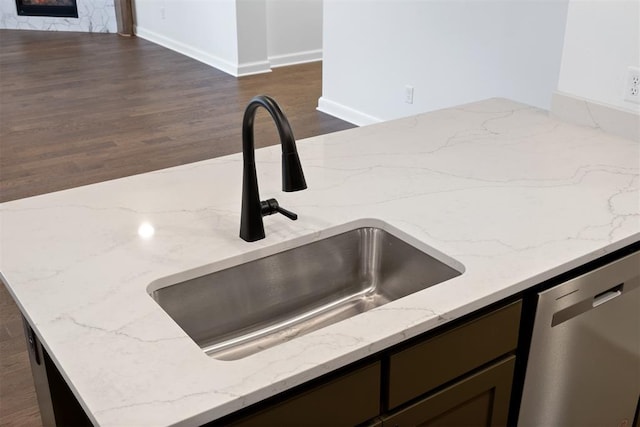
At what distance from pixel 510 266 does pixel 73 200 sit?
106 cm

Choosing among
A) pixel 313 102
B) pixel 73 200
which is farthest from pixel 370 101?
pixel 73 200

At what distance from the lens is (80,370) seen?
3.71 ft

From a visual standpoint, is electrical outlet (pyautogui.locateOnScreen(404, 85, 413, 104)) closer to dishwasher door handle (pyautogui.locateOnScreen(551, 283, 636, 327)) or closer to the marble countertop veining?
the marble countertop veining

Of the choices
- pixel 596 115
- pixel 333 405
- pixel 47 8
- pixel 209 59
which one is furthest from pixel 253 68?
pixel 333 405

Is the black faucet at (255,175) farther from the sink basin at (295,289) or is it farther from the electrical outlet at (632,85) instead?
the electrical outlet at (632,85)

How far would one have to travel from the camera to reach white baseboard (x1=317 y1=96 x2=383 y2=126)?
195 inches

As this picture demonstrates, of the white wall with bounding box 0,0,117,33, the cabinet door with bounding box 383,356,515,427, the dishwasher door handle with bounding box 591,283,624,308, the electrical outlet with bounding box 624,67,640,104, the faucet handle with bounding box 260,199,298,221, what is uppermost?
the electrical outlet with bounding box 624,67,640,104

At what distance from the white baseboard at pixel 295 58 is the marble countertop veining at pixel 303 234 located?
4.80 metres

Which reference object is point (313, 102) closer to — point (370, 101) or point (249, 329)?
point (370, 101)

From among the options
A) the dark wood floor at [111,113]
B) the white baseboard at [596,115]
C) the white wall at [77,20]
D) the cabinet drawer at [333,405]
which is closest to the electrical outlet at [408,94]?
the dark wood floor at [111,113]

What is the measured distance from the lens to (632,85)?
210 cm

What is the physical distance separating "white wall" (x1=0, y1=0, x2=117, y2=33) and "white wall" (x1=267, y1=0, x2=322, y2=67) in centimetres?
244

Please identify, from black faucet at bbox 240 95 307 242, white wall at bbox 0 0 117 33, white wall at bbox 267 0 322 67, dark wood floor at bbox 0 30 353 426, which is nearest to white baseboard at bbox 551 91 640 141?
black faucet at bbox 240 95 307 242

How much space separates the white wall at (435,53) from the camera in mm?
3531
